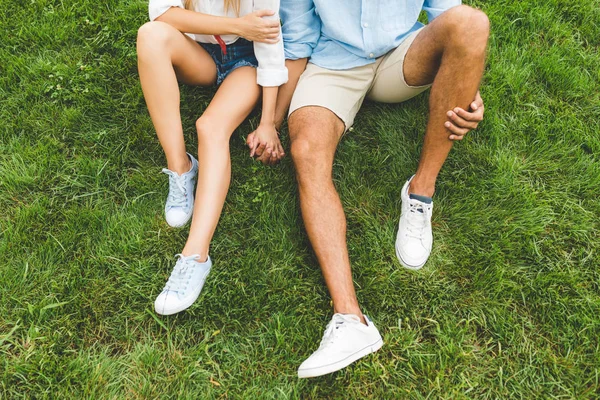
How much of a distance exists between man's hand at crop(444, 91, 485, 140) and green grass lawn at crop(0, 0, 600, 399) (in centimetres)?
50

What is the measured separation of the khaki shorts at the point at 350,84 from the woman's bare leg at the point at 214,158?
12.1 inches

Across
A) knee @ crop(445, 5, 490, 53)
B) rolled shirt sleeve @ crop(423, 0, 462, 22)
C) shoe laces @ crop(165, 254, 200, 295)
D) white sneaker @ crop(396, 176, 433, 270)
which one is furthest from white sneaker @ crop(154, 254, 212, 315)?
rolled shirt sleeve @ crop(423, 0, 462, 22)

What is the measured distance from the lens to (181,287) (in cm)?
240

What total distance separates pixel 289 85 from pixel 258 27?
42 centimetres

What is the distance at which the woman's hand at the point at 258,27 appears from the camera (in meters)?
Result: 2.43

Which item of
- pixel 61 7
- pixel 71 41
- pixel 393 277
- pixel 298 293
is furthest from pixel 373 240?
pixel 61 7

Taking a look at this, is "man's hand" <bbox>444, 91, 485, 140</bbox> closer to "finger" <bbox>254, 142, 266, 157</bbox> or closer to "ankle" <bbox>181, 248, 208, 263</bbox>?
"finger" <bbox>254, 142, 266, 157</bbox>

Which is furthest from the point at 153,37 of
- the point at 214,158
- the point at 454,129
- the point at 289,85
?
the point at 454,129

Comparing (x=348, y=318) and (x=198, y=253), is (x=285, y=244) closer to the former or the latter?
(x=198, y=253)

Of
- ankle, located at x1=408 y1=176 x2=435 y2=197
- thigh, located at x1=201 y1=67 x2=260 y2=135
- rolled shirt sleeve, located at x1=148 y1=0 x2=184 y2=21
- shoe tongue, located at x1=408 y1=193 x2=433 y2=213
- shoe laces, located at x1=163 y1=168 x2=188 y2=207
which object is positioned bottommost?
shoe laces, located at x1=163 y1=168 x2=188 y2=207

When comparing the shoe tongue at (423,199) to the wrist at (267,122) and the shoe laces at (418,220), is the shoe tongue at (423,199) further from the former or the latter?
the wrist at (267,122)

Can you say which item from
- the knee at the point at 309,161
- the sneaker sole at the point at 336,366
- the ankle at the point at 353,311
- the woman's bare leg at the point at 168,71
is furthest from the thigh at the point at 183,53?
the sneaker sole at the point at 336,366

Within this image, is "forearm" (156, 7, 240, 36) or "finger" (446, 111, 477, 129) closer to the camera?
"finger" (446, 111, 477, 129)

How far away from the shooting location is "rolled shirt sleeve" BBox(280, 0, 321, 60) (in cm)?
267
